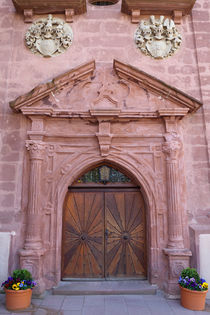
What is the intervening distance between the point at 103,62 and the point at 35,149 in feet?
8.41

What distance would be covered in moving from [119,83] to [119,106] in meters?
0.60

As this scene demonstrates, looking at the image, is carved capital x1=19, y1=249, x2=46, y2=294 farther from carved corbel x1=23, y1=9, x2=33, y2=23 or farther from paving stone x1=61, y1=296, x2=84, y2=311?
carved corbel x1=23, y1=9, x2=33, y2=23

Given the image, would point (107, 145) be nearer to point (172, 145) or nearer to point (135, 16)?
point (172, 145)

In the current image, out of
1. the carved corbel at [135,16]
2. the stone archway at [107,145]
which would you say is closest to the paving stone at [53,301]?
the stone archway at [107,145]

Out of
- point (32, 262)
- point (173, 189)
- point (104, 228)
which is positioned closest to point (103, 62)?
point (173, 189)

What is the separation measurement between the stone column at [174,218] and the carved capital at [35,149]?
2579mm

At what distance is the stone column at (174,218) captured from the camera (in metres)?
4.80

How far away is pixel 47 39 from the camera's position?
599 centimetres

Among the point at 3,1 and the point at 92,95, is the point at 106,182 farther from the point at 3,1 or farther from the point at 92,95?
the point at 3,1

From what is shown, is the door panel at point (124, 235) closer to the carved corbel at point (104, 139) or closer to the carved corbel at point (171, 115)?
the carved corbel at point (104, 139)

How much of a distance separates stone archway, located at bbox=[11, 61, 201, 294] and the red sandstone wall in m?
0.31

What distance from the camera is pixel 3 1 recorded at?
635cm

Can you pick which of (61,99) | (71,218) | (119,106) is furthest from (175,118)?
(71,218)

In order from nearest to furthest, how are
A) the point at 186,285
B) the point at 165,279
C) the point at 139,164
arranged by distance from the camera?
the point at 186,285 → the point at 165,279 → the point at 139,164
